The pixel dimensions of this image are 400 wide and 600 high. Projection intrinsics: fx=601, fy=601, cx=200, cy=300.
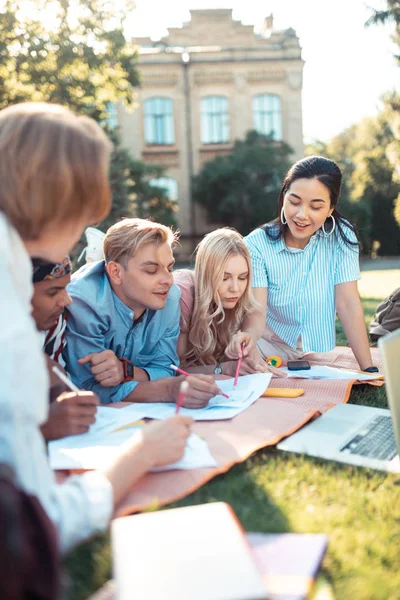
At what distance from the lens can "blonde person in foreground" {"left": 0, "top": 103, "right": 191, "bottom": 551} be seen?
4.13ft

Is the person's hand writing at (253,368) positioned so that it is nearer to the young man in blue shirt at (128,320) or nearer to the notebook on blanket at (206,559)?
the young man in blue shirt at (128,320)

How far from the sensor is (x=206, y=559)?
1.29m

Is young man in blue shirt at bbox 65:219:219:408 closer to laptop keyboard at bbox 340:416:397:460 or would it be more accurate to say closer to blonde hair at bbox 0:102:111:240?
laptop keyboard at bbox 340:416:397:460

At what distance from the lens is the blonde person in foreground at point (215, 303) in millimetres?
3309

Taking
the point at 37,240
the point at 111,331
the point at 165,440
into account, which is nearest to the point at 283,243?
the point at 111,331

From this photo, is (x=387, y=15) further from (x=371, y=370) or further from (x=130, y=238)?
(x=130, y=238)

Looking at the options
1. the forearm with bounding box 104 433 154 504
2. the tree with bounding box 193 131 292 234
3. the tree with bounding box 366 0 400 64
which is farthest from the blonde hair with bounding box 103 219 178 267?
the tree with bounding box 193 131 292 234

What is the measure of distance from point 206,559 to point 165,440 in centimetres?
57

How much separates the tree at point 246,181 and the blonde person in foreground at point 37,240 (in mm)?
20719

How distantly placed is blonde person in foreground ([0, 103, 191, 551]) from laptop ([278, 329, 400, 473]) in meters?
0.89

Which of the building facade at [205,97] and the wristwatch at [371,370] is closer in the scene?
the wristwatch at [371,370]

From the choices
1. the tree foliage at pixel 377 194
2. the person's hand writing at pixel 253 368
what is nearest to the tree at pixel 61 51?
the person's hand writing at pixel 253 368

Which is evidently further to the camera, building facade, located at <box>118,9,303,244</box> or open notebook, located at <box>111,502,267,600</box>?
building facade, located at <box>118,9,303,244</box>

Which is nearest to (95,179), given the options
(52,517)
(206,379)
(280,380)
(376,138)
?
(52,517)
